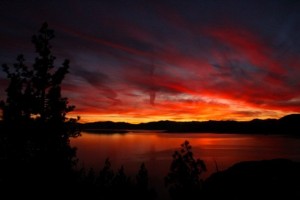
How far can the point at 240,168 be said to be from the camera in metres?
29.9

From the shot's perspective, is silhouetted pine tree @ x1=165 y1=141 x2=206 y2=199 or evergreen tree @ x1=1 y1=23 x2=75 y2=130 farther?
silhouetted pine tree @ x1=165 y1=141 x2=206 y2=199

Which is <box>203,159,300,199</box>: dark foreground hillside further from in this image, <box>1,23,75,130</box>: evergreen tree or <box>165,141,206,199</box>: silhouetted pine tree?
<box>1,23,75,130</box>: evergreen tree

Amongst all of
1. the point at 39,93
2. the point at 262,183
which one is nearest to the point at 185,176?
the point at 262,183

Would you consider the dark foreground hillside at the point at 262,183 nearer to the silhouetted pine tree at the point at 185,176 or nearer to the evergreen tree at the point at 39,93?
the silhouetted pine tree at the point at 185,176

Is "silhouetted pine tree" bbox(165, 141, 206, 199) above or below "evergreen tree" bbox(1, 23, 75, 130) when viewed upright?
below

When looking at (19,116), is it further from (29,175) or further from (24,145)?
(29,175)

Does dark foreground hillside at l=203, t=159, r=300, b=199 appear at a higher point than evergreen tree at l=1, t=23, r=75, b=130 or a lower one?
lower

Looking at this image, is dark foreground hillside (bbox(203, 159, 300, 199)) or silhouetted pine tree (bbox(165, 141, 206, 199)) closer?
dark foreground hillside (bbox(203, 159, 300, 199))

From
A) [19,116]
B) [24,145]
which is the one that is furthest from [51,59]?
[24,145]

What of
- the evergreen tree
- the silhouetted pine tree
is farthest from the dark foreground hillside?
the evergreen tree

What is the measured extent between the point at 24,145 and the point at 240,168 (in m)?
25.1

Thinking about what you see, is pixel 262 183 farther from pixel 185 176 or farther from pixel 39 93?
pixel 39 93

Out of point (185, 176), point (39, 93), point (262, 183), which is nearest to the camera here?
point (39, 93)

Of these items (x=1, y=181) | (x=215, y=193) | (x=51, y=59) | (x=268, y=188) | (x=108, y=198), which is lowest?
(x=108, y=198)
